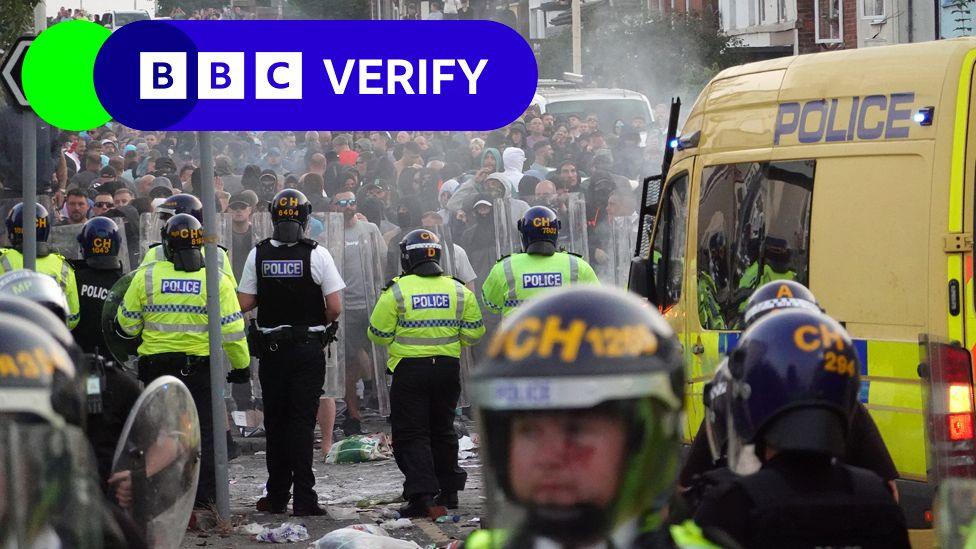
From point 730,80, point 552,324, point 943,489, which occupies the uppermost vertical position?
point 730,80

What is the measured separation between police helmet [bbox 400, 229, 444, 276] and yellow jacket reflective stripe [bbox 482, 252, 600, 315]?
0.77m

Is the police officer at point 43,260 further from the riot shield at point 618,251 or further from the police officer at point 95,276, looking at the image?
the riot shield at point 618,251

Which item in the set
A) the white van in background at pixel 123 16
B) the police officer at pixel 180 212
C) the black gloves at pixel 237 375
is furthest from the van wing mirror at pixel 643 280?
the white van in background at pixel 123 16

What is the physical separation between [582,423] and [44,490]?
100cm

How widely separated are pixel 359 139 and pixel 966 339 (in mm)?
14526

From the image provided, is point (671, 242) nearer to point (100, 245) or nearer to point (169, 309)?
point (169, 309)

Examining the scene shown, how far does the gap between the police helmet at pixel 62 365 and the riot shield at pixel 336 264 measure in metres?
10.2

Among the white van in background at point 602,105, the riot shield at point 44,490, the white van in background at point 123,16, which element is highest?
the white van in background at point 123,16

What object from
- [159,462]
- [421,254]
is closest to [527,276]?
[421,254]

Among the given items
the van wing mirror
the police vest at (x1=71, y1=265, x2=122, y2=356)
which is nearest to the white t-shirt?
the police vest at (x1=71, y1=265, x2=122, y2=356)

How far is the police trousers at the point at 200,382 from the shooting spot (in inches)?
392

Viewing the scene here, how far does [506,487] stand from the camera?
2547 mm

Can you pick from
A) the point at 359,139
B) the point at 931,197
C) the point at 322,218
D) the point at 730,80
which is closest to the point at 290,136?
the point at 359,139

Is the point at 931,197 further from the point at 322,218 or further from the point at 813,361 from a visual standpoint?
the point at 322,218
